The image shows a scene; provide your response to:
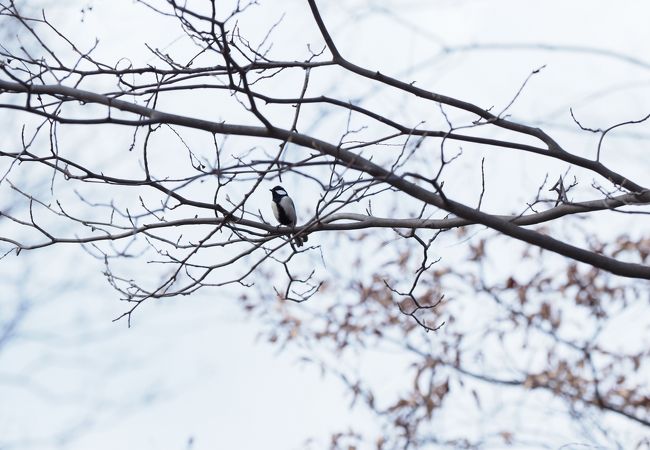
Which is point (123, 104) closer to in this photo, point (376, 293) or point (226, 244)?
point (226, 244)

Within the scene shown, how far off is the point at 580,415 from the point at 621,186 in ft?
14.3

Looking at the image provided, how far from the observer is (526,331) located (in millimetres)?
8008

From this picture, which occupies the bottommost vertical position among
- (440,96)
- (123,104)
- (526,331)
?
(123,104)

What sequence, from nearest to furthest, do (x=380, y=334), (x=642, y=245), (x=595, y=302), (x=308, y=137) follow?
1. (x=308, y=137)
2. (x=642, y=245)
3. (x=595, y=302)
4. (x=380, y=334)

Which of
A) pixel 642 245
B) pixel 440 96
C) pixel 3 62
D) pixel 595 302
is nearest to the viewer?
pixel 3 62

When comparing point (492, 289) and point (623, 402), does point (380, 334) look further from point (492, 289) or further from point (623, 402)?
point (623, 402)

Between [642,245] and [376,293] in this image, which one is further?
[376,293]

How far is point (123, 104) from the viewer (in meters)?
3.29

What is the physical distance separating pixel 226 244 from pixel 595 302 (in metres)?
5.07

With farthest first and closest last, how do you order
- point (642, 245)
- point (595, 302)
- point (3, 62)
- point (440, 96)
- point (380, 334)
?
1. point (380, 334)
2. point (595, 302)
3. point (642, 245)
4. point (440, 96)
5. point (3, 62)

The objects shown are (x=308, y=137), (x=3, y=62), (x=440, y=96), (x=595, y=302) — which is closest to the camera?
(x=308, y=137)

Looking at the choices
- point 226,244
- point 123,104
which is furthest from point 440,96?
point 123,104

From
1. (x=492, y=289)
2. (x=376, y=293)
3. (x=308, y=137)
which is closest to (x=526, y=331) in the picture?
(x=492, y=289)

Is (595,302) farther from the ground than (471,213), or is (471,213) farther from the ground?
(595,302)
